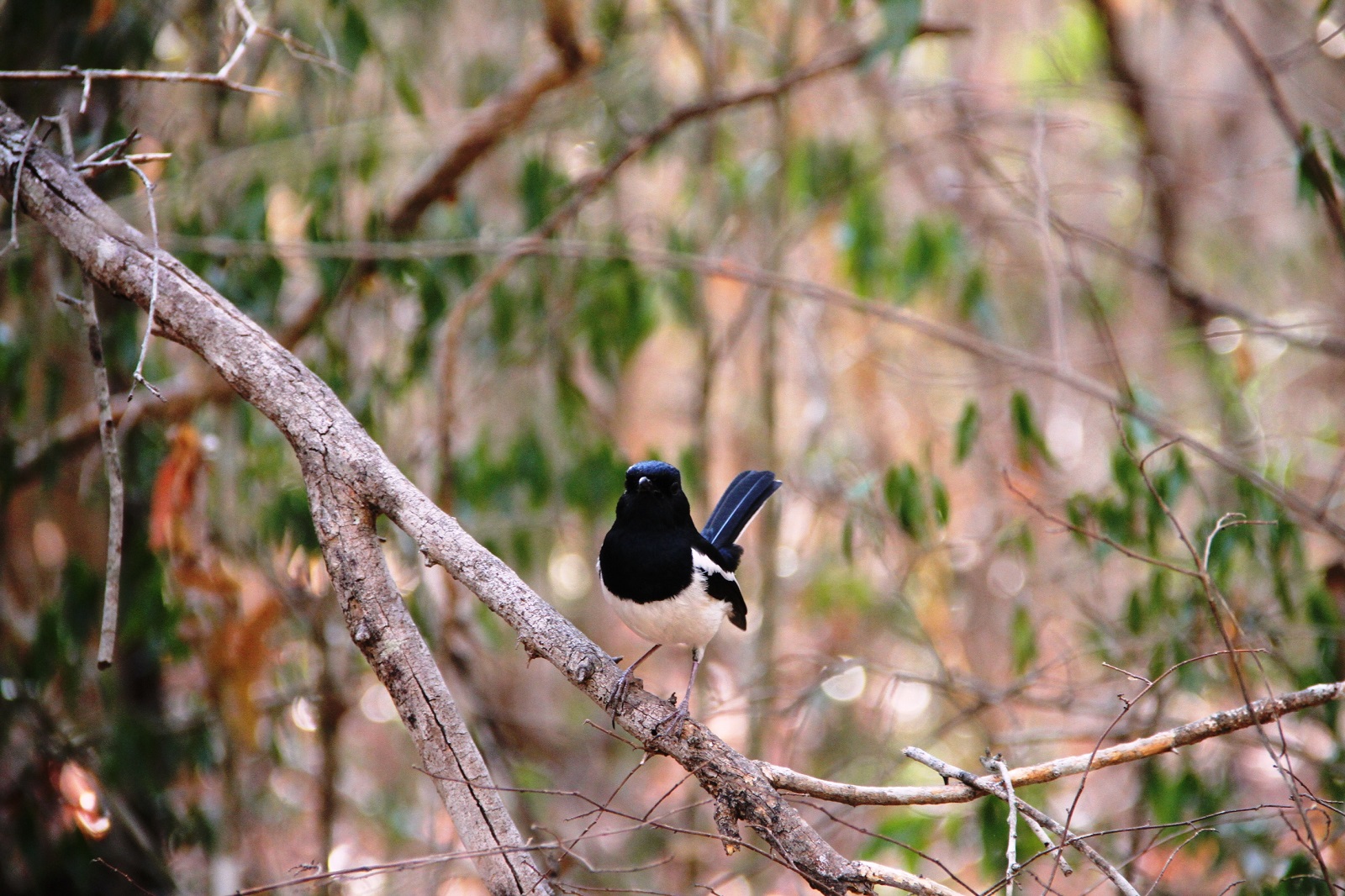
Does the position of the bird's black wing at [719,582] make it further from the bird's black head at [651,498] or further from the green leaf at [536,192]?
the green leaf at [536,192]

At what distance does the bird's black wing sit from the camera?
10.2 feet

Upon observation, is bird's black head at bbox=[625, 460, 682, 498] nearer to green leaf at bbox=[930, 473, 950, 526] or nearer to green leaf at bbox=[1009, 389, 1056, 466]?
green leaf at bbox=[930, 473, 950, 526]

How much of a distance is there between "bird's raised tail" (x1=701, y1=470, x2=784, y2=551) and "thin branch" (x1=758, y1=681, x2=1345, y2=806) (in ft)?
5.07

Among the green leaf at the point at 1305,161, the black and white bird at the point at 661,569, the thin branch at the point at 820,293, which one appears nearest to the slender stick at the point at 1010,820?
the black and white bird at the point at 661,569

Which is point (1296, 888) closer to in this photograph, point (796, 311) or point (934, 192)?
point (796, 311)

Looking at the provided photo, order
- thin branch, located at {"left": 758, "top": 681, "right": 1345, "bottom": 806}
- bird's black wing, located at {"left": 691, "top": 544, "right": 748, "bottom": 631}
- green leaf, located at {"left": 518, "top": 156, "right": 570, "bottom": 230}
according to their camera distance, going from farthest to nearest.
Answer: green leaf, located at {"left": 518, "top": 156, "right": 570, "bottom": 230} < bird's black wing, located at {"left": 691, "top": 544, "right": 748, "bottom": 631} < thin branch, located at {"left": 758, "top": 681, "right": 1345, "bottom": 806}

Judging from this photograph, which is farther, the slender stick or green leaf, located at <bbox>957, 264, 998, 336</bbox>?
green leaf, located at <bbox>957, 264, 998, 336</bbox>

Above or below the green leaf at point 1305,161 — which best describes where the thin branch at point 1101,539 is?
below

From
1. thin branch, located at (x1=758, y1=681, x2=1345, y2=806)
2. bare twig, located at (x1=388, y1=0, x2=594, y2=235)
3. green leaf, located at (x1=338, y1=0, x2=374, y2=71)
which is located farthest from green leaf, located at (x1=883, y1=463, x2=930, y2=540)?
green leaf, located at (x1=338, y1=0, x2=374, y2=71)

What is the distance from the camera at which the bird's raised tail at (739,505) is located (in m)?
3.64

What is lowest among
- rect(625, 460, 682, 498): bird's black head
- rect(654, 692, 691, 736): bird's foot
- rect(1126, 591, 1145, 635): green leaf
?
rect(654, 692, 691, 736): bird's foot

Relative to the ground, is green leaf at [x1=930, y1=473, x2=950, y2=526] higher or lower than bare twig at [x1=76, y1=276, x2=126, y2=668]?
higher

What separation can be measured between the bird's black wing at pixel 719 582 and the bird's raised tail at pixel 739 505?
236 mm

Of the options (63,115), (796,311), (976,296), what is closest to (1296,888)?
(976,296)
